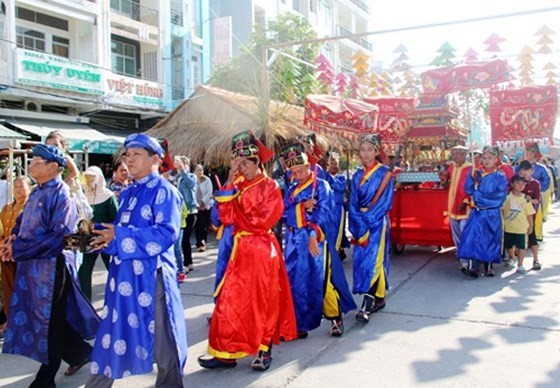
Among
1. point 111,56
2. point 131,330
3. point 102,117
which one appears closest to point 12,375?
point 131,330

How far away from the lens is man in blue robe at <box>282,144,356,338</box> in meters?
4.46

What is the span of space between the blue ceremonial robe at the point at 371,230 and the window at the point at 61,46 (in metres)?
15.6

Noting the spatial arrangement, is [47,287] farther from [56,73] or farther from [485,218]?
[56,73]

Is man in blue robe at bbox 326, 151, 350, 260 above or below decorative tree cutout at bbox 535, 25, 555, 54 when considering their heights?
below

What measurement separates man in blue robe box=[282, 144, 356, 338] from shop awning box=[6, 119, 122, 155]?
1134 cm

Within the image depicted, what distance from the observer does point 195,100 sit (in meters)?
13.3

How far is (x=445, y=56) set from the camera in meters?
9.42

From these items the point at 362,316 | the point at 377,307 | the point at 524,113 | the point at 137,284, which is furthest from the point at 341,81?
the point at 137,284

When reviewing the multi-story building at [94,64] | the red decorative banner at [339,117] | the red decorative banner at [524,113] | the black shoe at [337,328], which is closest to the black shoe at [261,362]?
the black shoe at [337,328]

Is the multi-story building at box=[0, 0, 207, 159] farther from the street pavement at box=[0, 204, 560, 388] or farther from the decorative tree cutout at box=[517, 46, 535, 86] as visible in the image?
the decorative tree cutout at box=[517, 46, 535, 86]

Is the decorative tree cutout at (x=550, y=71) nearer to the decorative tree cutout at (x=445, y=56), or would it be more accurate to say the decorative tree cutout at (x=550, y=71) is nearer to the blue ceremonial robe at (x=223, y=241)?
the decorative tree cutout at (x=445, y=56)

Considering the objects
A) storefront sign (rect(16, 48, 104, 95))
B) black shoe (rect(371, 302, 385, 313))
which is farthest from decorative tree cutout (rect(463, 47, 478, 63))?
storefront sign (rect(16, 48, 104, 95))

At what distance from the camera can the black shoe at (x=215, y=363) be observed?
3861 millimetres

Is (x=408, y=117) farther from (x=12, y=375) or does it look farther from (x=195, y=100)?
(x=12, y=375)
